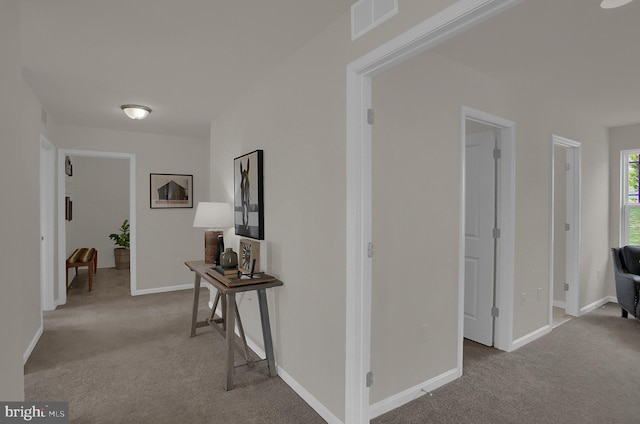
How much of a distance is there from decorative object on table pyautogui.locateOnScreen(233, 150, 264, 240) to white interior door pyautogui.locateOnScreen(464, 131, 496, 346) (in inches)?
81.6

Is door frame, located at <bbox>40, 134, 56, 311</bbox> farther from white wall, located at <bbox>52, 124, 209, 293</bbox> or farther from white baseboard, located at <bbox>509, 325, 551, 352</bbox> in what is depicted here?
white baseboard, located at <bbox>509, 325, 551, 352</bbox>

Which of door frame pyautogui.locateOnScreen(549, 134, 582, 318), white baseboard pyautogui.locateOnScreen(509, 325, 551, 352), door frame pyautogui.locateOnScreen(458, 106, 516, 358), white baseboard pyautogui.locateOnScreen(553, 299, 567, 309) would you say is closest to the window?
door frame pyautogui.locateOnScreen(549, 134, 582, 318)

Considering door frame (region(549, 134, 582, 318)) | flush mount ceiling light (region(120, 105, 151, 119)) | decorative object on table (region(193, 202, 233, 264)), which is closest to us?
decorative object on table (region(193, 202, 233, 264))

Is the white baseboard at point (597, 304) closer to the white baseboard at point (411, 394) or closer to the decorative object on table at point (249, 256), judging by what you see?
the white baseboard at point (411, 394)

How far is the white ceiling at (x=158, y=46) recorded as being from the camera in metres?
2.04

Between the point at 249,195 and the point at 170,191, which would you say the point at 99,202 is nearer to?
the point at 170,191

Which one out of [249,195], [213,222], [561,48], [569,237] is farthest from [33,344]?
[569,237]

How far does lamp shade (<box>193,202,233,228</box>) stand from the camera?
3.66m

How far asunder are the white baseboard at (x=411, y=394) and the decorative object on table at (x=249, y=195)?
1591 millimetres

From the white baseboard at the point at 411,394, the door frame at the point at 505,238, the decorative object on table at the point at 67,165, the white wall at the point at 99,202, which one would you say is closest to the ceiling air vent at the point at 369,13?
the door frame at the point at 505,238

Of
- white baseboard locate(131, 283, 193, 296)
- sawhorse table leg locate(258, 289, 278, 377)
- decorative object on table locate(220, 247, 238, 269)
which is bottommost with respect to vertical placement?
white baseboard locate(131, 283, 193, 296)

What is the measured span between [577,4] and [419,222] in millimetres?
1536

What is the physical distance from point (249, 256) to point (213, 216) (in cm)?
78

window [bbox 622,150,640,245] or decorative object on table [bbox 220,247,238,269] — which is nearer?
decorative object on table [bbox 220,247,238,269]
